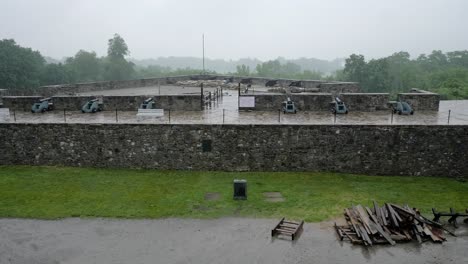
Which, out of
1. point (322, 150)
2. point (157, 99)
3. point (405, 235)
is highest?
point (157, 99)

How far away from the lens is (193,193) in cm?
1225

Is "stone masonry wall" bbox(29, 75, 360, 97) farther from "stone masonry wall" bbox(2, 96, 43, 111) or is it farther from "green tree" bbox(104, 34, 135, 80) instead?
"green tree" bbox(104, 34, 135, 80)

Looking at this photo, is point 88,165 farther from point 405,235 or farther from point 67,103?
point 405,235

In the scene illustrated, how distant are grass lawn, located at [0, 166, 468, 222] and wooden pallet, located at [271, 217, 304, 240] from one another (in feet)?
1.87

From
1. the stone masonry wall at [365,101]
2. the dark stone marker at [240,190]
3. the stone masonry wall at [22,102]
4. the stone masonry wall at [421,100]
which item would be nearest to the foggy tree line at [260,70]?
the stone masonry wall at [421,100]

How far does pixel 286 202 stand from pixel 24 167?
31.1 feet

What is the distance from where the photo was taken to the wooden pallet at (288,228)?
9712 millimetres

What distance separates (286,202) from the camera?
1162 cm

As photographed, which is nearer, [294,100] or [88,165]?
[88,165]

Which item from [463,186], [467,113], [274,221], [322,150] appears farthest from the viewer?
[467,113]

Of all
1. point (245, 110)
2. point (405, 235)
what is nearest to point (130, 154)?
point (245, 110)

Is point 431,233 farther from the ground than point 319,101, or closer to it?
closer to it

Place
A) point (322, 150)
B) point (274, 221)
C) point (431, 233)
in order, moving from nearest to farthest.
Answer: point (431, 233) → point (274, 221) → point (322, 150)

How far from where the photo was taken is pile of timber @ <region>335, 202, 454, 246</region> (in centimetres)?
959
